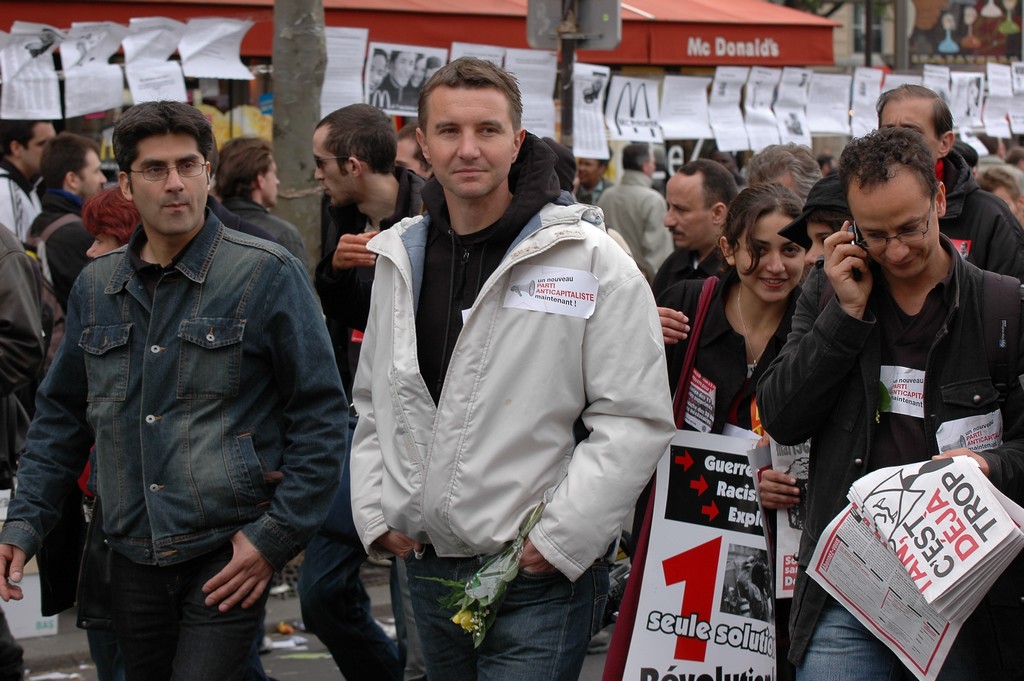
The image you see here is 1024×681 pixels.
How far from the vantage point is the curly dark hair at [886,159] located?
3.06 m

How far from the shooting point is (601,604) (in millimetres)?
3371

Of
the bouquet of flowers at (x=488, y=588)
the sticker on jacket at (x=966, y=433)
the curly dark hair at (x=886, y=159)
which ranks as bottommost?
the bouquet of flowers at (x=488, y=588)

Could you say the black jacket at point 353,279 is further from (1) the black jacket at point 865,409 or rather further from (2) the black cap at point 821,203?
(1) the black jacket at point 865,409

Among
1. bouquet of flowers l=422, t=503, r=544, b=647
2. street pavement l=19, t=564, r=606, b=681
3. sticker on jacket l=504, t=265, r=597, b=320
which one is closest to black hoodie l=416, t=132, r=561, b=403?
sticker on jacket l=504, t=265, r=597, b=320

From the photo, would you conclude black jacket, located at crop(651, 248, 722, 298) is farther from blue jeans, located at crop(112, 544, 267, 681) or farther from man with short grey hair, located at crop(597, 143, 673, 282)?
man with short grey hair, located at crop(597, 143, 673, 282)

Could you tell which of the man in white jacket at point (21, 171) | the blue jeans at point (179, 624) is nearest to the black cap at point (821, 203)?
the blue jeans at point (179, 624)

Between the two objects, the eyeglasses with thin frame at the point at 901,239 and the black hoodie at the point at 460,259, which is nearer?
the eyeglasses with thin frame at the point at 901,239

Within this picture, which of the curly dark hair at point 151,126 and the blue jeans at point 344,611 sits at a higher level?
the curly dark hair at point 151,126

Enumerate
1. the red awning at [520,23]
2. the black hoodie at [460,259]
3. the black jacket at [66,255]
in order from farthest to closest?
the red awning at [520,23] < the black jacket at [66,255] < the black hoodie at [460,259]

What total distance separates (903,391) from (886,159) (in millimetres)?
524

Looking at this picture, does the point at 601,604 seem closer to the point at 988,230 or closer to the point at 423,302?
the point at 423,302

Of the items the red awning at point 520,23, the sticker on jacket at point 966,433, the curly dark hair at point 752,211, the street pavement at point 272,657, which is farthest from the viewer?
the red awning at point 520,23

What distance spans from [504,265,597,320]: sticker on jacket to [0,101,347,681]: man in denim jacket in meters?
0.70

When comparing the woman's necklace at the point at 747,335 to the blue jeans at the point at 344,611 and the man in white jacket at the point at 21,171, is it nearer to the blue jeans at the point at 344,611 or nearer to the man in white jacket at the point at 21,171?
the blue jeans at the point at 344,611
